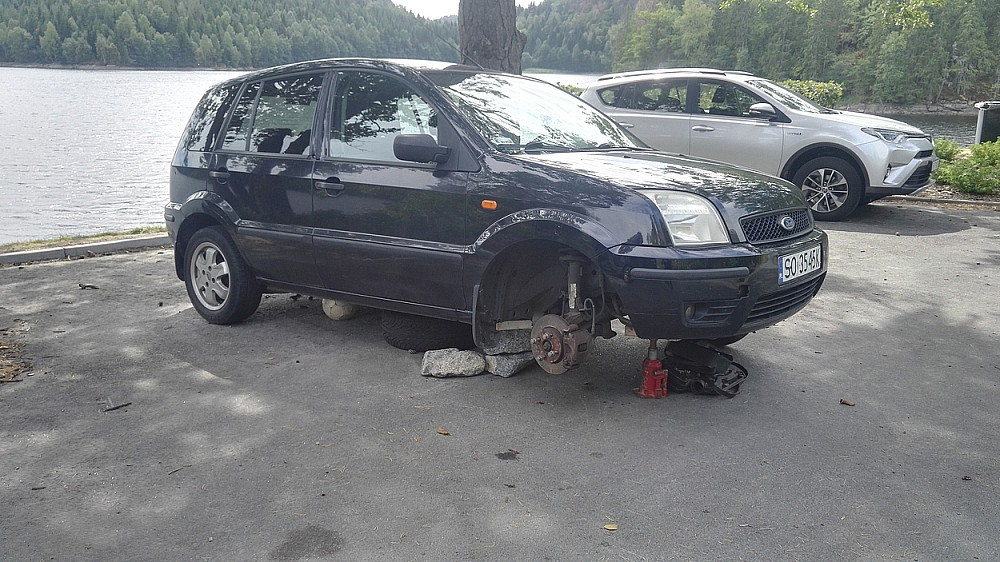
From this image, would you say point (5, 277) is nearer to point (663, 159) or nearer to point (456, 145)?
point (456, 145)

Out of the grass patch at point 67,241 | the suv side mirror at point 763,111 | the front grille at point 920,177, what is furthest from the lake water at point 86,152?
the grass patch at point 67,241

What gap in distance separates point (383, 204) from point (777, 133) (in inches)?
289

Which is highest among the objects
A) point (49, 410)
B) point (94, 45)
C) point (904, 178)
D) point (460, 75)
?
point (94, 45)

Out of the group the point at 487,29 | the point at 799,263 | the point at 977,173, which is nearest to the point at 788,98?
the point at 977,173

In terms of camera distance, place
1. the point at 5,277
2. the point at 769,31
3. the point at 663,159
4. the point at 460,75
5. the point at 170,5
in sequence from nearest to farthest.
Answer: the point at 663,159, the point at 460,75, the point at 5,277, the point at 769,31, the point at 170,5

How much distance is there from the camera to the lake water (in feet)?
66.2

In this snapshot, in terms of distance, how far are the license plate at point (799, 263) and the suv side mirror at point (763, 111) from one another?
21.2 feet

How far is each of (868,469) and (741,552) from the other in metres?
1.04

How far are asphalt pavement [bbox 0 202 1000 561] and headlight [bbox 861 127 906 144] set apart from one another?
466cm

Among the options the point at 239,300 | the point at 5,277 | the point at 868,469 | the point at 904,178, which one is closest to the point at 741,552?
the point at 868,469

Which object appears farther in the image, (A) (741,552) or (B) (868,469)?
(B) (868,469)

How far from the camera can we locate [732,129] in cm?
1112

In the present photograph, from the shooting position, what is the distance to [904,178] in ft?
34.2

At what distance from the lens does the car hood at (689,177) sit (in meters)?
4.32
